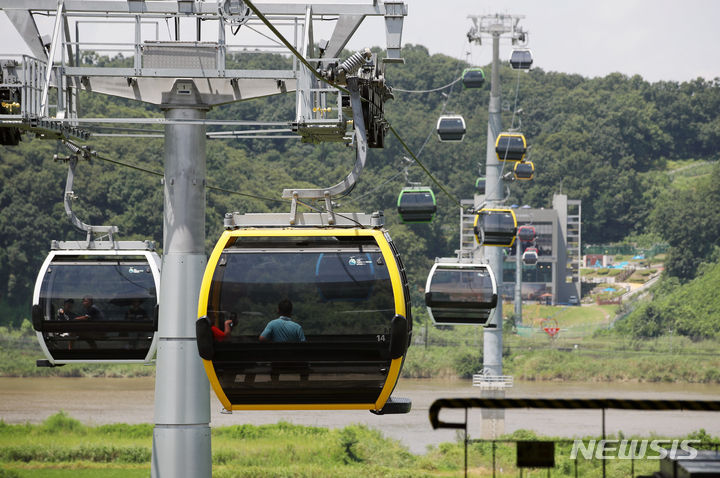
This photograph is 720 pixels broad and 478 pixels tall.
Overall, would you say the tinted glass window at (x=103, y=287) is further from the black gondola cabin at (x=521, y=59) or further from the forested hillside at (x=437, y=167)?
the forested hillside at (x=437, y=167)

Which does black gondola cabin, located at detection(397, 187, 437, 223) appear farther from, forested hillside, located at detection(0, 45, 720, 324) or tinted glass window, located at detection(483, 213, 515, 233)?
forested hillside, located at detection(0, 45, 720, 324)

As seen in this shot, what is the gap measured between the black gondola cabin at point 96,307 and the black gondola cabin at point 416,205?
10.7 m

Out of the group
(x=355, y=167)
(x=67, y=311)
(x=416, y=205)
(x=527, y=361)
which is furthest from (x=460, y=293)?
(x=527, y=361)

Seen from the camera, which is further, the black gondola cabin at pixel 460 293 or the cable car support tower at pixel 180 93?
the black gondola cabin at pixel 460 293

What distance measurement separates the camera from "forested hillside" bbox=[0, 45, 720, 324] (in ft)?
166

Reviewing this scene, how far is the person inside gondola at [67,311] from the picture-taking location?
38.3ft

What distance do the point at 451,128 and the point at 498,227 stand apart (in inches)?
159

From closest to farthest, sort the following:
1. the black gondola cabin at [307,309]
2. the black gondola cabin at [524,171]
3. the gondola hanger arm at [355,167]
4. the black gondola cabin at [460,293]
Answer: the black gondola cabin at [307,309], the gondola hanger arm at [355,167], the black gondola cabin at [460,293], the black gondola cabin at [524,171]

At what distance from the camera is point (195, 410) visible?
1004 centimetres

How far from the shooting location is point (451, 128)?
82.2ft

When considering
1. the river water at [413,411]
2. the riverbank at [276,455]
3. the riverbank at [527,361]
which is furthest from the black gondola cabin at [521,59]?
the riverbank at [527,361]

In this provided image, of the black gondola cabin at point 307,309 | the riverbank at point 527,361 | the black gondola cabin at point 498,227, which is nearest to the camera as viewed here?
the black gondola cabin at point 307,309

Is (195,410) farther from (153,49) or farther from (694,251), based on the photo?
(694,251)

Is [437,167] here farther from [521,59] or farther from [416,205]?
[416,205]
